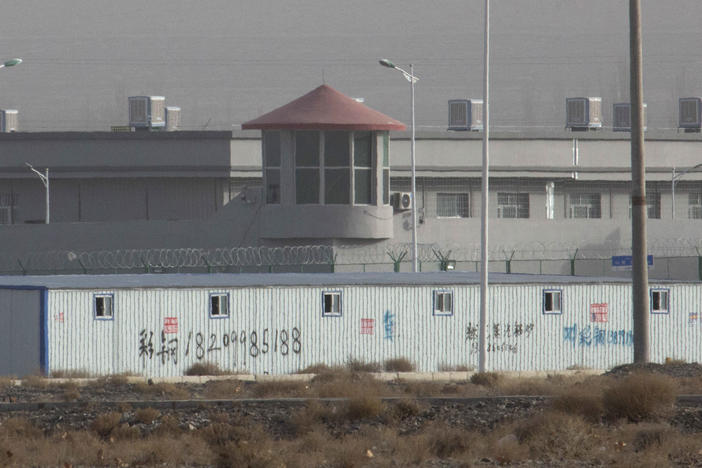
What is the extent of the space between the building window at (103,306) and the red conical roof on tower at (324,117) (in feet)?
63.8

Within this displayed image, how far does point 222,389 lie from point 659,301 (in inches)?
658

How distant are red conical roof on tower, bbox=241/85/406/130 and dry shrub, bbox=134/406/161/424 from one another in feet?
99.9

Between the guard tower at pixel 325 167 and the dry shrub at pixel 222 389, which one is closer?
the dry shrub at pixel 222 389

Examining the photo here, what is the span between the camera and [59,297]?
31.7 meters

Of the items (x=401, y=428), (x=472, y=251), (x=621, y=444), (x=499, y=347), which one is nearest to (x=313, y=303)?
(x=499, y=347)

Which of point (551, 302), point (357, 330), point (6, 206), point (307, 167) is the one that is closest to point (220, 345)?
point (357, 330)

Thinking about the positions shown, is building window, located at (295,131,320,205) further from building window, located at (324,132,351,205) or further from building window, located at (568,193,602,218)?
building window, located at (568,193,602,218)

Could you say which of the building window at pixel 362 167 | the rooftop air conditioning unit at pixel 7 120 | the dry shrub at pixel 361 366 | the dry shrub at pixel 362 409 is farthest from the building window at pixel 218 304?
the rooftop air conditioning unit at pixel 7 120

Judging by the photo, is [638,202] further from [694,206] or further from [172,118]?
[172,118]

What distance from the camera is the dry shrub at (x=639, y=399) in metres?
20.9

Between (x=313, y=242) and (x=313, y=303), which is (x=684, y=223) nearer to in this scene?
(x=313, y=242)

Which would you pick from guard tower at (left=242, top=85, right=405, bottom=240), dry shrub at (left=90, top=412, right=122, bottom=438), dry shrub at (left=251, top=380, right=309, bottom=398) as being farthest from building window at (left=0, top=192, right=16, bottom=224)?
dry shrub at (left=90, top=412, right=122, bottom=438)

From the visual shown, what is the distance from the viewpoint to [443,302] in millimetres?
36062

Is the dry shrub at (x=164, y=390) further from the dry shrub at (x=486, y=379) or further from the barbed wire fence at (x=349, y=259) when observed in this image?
the barbed wire fence at (x=349, y=259)
